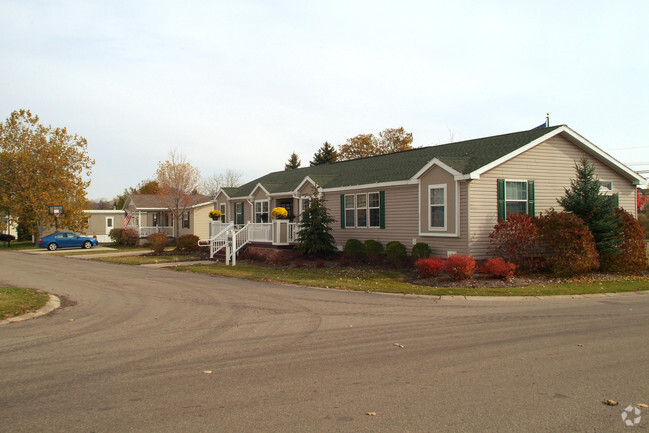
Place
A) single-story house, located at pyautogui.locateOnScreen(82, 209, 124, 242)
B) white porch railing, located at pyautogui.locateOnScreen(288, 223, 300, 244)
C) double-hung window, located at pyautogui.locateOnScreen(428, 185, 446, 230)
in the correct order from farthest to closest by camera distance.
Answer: single-story house, located at pyautogui.locateOnScreen(82, 209, 124, 242) < white porch railing, located at pyautogui.locateOnScreen(288, 223, 300, 244) < double-hung window, located at pyautogui.locateOnScreen(428, 185, 446, 230)

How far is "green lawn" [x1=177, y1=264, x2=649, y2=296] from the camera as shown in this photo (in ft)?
46.1

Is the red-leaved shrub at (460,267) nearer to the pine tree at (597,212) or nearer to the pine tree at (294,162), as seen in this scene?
the pine tree at (597,212)

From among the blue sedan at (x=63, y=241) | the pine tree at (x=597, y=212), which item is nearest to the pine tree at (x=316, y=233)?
the pine tree at (x=597, y=212)

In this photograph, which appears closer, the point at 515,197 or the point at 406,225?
the point at 515,197

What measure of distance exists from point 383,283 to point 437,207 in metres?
4.25

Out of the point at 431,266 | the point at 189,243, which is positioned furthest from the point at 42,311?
the point at 189,243

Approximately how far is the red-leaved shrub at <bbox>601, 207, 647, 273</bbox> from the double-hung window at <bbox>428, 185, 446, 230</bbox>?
18.0ft

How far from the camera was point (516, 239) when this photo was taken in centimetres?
1675

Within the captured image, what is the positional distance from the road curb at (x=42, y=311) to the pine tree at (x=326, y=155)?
47938 millimetres

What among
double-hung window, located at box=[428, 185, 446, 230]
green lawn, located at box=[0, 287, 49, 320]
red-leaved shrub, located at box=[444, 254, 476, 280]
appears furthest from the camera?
double-hung window, located at box=[428, 185, 446, 230]

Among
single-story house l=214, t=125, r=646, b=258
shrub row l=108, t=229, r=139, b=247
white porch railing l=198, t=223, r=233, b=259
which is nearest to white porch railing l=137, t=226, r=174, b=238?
shrub row l=108, t=229, r=139, b=247

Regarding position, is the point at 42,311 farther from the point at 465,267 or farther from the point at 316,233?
the point at 316,233

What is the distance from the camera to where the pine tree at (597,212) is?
1681 centimetres

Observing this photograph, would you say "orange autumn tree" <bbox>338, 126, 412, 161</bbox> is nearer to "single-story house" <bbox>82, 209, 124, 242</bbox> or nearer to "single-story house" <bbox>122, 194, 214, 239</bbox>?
"single-story house" <bbox>122, 194, 214, 239</bbox>
